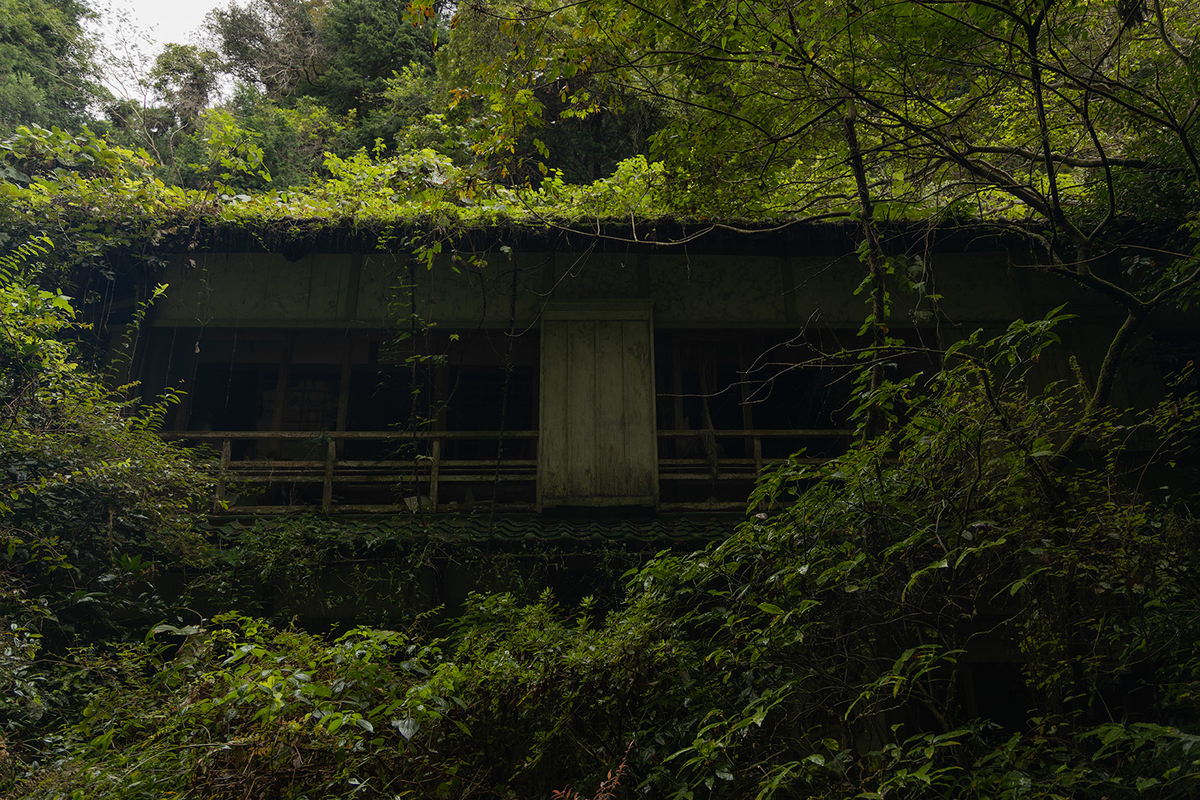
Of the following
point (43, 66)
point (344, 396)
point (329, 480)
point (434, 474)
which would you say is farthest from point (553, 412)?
point (43, 66)

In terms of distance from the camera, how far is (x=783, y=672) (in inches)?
133

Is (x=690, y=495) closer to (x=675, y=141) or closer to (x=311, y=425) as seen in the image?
(x=675, y=141)

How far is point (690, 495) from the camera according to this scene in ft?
29.8

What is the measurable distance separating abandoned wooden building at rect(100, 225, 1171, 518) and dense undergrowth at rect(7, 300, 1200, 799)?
12.0ft

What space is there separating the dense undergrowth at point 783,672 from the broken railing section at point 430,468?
10.2 feet

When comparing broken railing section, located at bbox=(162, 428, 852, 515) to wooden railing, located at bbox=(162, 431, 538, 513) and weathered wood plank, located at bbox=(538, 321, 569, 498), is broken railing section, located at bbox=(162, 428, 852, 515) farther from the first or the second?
weathered wood plank, located at bbox=(538, 321, 569, 498)

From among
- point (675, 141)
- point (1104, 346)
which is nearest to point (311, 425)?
point (675, 141)

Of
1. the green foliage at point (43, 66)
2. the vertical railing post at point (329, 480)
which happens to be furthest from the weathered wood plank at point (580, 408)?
the green foliage at point (43, 66)

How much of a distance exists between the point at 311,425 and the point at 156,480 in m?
4.01

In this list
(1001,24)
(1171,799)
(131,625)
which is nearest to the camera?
(1171,799)

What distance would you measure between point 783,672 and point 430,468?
17.4ft

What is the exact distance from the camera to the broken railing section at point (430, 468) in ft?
24.7

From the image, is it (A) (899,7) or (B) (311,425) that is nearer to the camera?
(A) (899,7)

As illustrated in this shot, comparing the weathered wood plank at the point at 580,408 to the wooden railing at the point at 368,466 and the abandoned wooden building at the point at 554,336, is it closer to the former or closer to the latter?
the abandoned wooden building at the point at 554,336
